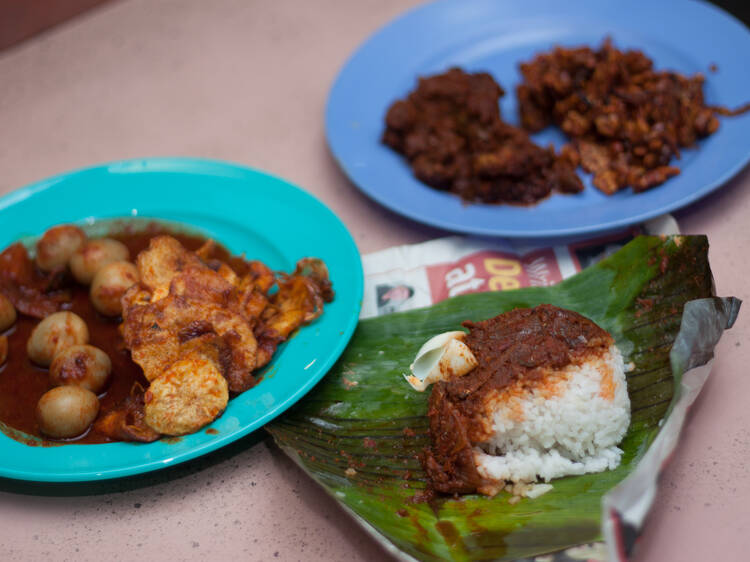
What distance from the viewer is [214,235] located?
243 centimetres

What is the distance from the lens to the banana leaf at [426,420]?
1.56m

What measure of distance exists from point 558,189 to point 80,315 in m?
1.62

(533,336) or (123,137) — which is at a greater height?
(533,336)

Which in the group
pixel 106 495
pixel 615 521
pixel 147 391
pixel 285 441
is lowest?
pixel 106 495

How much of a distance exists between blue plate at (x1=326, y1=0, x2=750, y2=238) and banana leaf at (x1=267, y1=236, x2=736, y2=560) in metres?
0.28

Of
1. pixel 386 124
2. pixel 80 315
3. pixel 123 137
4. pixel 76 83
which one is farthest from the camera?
pixel 76 83

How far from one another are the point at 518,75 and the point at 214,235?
1.44 metres

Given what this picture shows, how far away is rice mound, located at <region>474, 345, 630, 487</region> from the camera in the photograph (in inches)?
66.4

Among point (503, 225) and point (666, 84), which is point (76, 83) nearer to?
point (503, 225)

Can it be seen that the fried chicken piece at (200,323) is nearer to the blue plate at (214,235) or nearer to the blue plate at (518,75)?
the blue plate at (214,235)

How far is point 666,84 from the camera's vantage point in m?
2.61

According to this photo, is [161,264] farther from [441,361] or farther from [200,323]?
[441,361]

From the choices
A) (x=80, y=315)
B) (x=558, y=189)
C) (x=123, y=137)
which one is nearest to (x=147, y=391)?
(x=80, y=315)

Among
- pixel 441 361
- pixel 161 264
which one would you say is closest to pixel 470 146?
pixel 441 361
